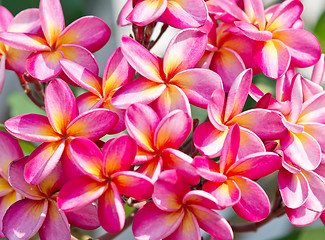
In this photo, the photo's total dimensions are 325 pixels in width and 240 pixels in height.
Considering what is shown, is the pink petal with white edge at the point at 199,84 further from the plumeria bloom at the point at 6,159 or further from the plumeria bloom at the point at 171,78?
the plumeria bloom at the point at 6,159

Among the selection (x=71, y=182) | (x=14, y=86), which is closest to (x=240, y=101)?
(x=71, y=182)

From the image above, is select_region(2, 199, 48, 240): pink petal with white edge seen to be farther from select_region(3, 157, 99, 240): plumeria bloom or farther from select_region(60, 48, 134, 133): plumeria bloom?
select_region(60, 48, 134, 133): plumeria bloom

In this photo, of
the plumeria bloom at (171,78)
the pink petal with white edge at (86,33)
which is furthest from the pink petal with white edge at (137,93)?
the pink petal with white edge at (86,33)

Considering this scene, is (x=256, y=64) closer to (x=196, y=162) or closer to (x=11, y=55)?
(x=196, y=162)

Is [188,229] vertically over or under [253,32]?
under

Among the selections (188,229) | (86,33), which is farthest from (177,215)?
(86,33)

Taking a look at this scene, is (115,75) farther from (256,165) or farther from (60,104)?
(256,165)
